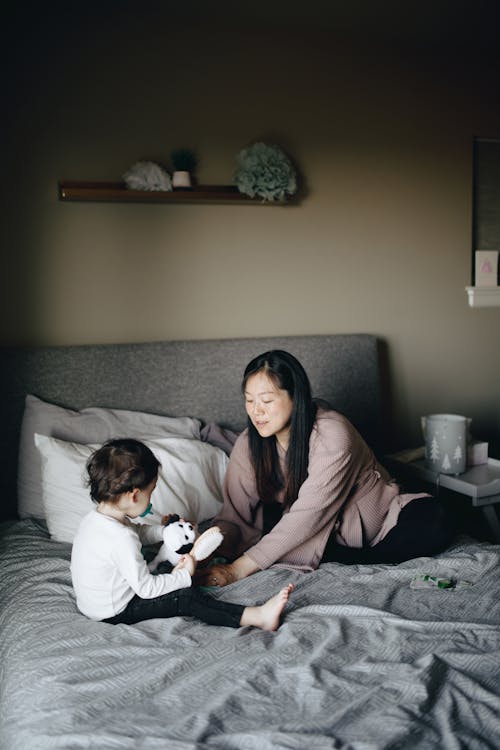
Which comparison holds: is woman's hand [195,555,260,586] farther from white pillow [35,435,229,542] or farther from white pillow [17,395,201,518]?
white pillow [17,395,201,518]

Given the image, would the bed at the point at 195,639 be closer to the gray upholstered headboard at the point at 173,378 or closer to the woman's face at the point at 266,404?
the gray upholstered headboard at the point at 173,378

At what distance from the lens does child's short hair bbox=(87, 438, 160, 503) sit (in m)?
1.80

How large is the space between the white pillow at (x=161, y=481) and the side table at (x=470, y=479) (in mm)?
961

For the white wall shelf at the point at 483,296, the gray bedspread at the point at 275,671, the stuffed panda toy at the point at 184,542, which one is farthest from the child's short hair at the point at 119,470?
the white wall shelf at the point at 483,296

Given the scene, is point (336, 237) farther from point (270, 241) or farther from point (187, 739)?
point (187, 739)

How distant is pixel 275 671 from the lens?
151 cm

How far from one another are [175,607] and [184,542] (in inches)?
7.9

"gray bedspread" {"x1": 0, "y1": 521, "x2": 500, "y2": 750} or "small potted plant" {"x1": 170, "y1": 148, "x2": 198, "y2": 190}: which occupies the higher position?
"small potted plant" {"x1": 170, "y1": 148, "x2": 198, "y2": 190}

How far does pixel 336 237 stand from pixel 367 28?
97cm

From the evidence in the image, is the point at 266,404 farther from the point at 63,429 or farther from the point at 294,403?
the point at 63,429

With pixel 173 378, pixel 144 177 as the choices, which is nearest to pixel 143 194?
pixel 144 177

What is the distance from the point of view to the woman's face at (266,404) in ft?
7.13

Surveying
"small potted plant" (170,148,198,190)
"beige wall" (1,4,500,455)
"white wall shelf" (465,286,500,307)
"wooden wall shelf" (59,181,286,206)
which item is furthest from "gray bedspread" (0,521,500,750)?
"white wall shelf" (465,286,500,307)

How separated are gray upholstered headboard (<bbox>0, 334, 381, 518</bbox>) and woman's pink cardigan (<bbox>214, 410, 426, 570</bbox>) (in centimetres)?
56
